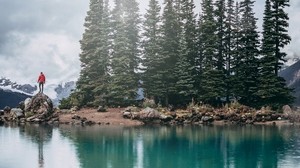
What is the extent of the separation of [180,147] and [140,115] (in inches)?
841

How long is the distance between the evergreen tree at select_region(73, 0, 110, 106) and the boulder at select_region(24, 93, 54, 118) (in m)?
6.65

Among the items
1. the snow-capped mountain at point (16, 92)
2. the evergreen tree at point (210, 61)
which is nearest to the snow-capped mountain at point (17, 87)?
the snow-capped mountain at point (16, 92)

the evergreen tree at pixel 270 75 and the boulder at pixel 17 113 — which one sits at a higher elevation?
the evergreen tree at pixel 270 75

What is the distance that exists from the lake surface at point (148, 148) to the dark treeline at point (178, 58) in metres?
17.8

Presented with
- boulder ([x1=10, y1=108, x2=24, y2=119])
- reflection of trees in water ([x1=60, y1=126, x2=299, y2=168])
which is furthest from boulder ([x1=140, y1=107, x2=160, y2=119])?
boulder ([x1=10, y1=108, x2=24, y2=119])

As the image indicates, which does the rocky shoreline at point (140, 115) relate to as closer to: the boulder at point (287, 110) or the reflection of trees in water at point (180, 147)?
the boulder at point (287, 110)

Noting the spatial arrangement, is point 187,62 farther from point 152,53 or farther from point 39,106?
point 39,106

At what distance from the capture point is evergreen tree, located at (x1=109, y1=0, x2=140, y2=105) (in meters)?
62.5

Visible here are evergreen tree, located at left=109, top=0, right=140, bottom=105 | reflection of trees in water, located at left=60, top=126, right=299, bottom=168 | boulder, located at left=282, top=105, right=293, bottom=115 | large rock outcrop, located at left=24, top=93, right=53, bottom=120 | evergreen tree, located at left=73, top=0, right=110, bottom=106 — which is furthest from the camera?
evergreen tree, located at left=73, top=0, right=110, bottom=106

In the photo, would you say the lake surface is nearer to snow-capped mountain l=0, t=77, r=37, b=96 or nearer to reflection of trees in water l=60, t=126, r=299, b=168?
reflection of trees in water l=60, t=126, r=299, b=168

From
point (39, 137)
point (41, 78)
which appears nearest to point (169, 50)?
point (41, 78)

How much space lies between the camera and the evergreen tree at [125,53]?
205ft

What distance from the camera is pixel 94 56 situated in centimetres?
6594

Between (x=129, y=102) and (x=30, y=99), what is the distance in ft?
44.3
